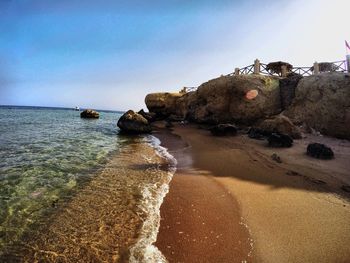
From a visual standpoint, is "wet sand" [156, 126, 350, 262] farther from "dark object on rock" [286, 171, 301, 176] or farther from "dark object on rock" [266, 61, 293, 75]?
"dark object on rock" [266, 61, 293, 75]

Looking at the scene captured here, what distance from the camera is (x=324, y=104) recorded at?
1997cm

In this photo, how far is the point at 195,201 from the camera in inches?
295

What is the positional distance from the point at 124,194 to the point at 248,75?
2235cm

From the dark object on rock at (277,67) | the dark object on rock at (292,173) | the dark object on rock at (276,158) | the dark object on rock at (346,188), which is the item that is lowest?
the dark object on rock at (346,188)

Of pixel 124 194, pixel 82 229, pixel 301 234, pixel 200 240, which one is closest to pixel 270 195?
pixel 301 234

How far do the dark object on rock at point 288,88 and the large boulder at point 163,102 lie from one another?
2078 centimetres

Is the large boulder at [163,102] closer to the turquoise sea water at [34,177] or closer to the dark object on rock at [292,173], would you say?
the turquoise sea water at [34,177]

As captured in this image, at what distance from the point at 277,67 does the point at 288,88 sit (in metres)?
4.97

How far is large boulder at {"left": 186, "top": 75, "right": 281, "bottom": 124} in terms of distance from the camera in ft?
83.4

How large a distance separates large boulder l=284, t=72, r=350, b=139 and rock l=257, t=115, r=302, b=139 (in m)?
2.83

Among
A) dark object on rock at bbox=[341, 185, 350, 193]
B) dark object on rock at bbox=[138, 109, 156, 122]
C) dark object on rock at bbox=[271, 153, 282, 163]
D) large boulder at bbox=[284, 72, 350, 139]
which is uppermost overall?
large boulder at bbox=[284, 72, 350, 139]

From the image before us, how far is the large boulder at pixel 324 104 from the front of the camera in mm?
18422

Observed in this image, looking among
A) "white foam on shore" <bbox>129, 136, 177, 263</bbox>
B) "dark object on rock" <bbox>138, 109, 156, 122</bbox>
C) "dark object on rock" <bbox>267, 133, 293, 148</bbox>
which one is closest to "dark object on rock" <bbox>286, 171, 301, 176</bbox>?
"white foam on shore" <bbox>129, 136, 177, 263</bbox>

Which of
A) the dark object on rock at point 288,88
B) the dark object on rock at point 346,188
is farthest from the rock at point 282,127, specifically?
the dark object on rock at point 346,188
